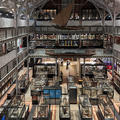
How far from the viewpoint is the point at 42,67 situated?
30656 millimetres

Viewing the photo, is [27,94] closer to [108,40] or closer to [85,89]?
[85,89]

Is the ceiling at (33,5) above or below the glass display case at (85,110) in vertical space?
above

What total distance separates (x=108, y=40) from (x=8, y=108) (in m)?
26.8

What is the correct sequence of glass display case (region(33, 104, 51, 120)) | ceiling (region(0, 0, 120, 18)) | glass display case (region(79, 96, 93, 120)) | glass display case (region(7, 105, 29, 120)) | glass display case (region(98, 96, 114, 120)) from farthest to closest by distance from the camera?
ceiling (region(0, 0, 120, 18)) → glass display case (region(79, 96, 93, 120)) → glass display case (region(33, 104, 51, 120)) → glass display case (region(98, 96, 114, 120)) → glass display case (region(7, 105, 29, 120))

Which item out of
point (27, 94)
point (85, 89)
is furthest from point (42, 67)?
point (85, 89)

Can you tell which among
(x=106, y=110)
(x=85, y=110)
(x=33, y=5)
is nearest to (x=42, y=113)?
(x=85, y=110)

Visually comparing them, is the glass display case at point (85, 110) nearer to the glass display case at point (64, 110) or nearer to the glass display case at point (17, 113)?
the glass display case at point (64, 110)

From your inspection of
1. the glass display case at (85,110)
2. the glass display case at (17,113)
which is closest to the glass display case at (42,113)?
the glass display case at (17,113)

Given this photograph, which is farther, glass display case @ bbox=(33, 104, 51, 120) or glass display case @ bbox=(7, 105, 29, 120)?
glass display case @ bbox=(33, 104, 51, 120)

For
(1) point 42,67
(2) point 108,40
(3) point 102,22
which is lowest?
(1) point 42,67

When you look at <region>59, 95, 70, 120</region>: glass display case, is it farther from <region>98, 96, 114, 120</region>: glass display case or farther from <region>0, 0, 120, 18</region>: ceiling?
<region>0, 0, 120, 18</region>: ceiling

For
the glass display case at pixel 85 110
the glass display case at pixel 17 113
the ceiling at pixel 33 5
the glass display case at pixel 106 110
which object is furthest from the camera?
the ceiling at pixel 33 5

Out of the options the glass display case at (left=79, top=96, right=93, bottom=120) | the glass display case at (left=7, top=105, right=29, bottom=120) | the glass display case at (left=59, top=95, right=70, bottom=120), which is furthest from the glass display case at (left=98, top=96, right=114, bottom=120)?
the glass display case at (left=7, top=105, right=29, bottom=120)

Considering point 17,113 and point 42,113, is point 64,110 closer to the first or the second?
point 42,113
